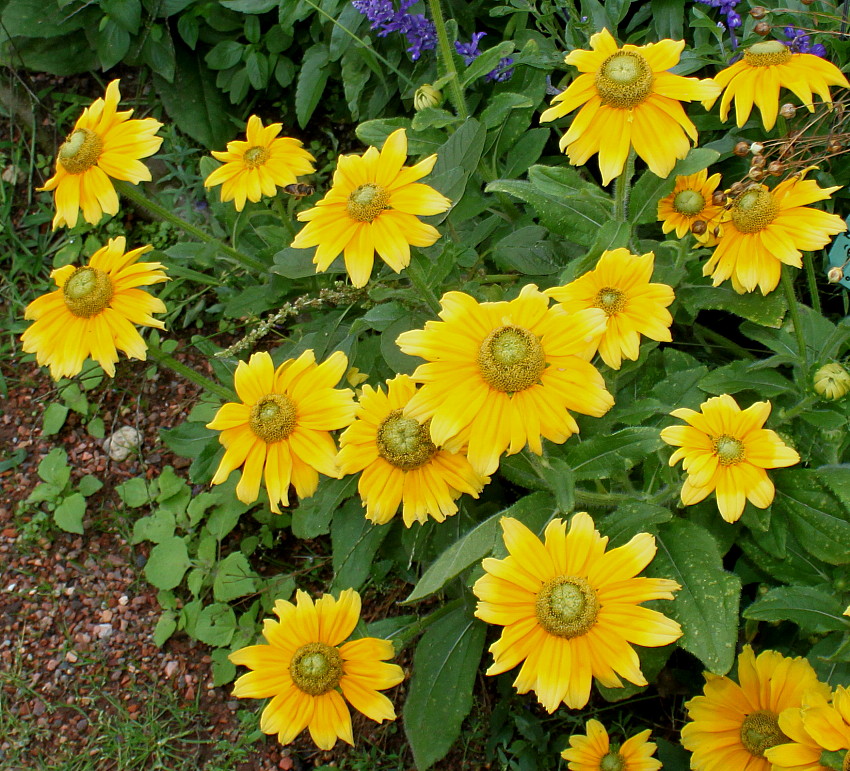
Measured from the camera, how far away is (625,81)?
1.73m

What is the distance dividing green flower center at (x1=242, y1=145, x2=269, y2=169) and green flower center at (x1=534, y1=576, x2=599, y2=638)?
1432 millimetres

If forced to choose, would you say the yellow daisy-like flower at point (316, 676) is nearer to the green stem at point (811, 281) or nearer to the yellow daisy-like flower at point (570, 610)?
the yellow daisy-like flower at point (570, 610)

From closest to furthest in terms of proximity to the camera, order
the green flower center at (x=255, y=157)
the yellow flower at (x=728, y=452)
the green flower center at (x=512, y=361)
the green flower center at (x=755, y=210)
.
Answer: the green flower center at (x=512, y=361), the yellow flower at (x=728, y=452), the green flower center at (x=755, y=210), the green flower center at (x=255, y=157)

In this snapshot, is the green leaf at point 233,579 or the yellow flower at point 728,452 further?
the green leaf at point 233,579

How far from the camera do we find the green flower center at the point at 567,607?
144 cm

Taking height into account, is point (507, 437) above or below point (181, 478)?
above

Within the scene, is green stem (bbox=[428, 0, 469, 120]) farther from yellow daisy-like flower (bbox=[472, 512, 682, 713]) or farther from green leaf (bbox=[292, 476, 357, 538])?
yellow daisy-like flower (bbox=[472, 512, 682, 713])

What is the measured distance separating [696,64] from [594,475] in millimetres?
1232

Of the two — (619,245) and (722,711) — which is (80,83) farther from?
(722,711)

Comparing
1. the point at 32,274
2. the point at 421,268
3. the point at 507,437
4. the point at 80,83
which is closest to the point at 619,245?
the point at 421,268

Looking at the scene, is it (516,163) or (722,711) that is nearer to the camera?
(722,711)

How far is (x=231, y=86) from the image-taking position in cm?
334

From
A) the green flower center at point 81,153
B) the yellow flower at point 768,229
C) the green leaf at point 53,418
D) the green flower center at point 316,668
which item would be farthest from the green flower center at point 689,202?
the green leaf at point 53,418

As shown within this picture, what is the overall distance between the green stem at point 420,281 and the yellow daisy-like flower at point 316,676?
73 centimetres
